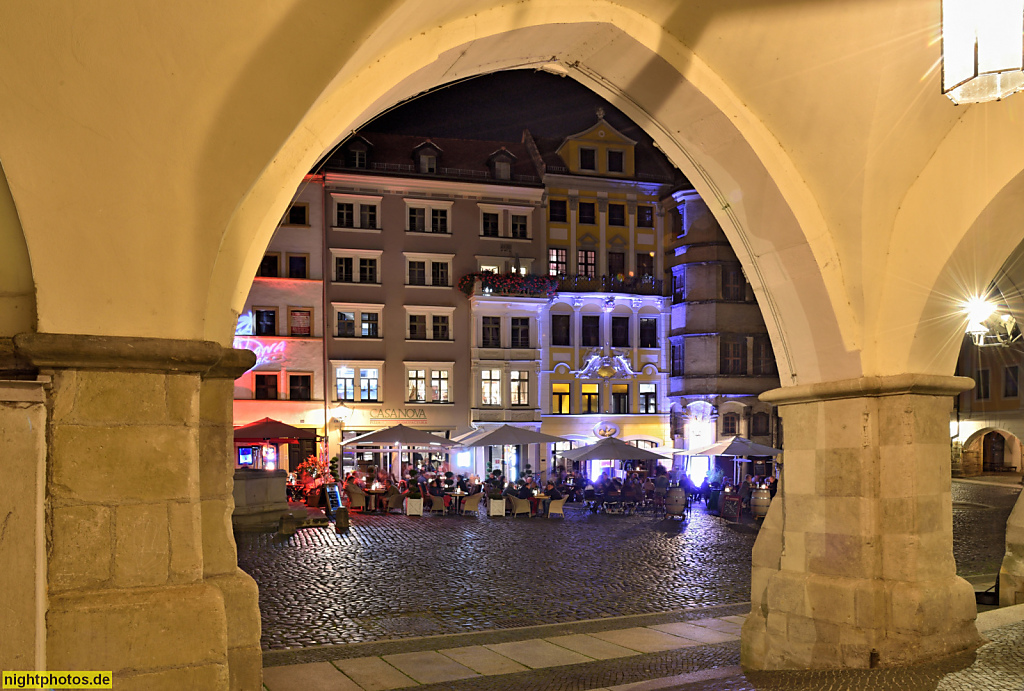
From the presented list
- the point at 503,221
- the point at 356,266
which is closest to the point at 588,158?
the point at 503,221

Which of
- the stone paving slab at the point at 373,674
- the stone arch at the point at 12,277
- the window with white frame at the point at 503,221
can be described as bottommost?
the stone paving slab at the point at 373,674

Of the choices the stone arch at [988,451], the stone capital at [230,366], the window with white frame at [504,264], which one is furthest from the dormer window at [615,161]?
the stone capital at [230,366]

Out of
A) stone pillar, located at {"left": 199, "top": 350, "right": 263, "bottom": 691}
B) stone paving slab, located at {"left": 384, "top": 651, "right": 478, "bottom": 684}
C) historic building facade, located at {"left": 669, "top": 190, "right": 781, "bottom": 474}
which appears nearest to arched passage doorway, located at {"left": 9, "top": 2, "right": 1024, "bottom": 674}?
stone pillar, located at {"left": 199, "top": 350, "right": 263, "bottom": 691}

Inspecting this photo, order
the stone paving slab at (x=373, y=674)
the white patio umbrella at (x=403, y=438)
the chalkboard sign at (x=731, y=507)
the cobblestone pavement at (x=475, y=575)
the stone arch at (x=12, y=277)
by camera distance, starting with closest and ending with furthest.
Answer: the stone arch at (x=12, y=277) < the stone paving slab at (x=373, y=674) < the cobblestone pavement at (x=475, y=575) < the chalkboard sign at (x=731, y=507) < the white patio umbrella at (x=403, y=438)

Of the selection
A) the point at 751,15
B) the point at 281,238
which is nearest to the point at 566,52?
the point at 751,15

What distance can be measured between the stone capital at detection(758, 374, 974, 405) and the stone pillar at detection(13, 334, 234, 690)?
4.76m

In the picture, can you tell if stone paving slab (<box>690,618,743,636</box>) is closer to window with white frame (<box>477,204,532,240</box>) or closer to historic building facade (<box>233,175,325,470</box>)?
historic building facade (<box>233,175,325,470</box>)

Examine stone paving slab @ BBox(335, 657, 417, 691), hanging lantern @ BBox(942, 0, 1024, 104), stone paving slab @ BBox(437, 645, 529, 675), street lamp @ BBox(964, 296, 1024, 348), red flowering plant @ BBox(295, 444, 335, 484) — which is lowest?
stone paving slab @ BBox(437, 645, 529, 675)

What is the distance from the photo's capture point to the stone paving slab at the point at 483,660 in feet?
24.2

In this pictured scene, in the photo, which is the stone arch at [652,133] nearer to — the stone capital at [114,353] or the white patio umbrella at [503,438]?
the stone capital at [114,353]

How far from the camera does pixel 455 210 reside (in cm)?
3378

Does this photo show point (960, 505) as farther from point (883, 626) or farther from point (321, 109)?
point (321, 109)

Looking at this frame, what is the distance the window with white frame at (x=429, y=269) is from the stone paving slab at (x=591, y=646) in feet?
84.4

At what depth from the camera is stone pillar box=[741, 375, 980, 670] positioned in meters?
6.31
